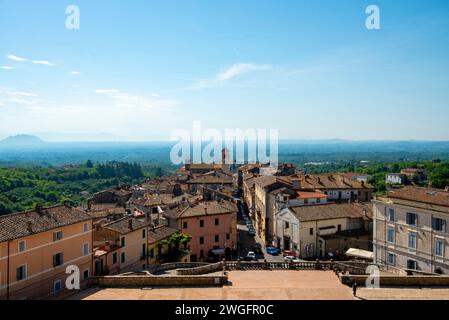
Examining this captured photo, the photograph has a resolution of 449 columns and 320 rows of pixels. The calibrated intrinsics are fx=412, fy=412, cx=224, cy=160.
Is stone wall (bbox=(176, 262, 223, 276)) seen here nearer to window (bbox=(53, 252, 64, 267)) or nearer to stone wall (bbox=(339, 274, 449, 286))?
window (bbox=(53, 252, 64, 267))

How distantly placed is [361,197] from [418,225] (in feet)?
105

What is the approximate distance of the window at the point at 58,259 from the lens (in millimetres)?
26812

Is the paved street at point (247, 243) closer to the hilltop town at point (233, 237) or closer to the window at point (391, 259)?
the hilltop town at point (233, 237)

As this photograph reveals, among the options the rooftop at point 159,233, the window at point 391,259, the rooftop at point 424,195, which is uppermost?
the rooftop at point 424,195

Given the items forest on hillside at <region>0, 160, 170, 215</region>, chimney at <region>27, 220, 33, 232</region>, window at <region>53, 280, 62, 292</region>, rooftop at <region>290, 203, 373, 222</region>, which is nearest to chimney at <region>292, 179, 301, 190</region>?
rooftop at <region>290, 203, 373, 222</region>

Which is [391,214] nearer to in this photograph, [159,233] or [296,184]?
[159,233]

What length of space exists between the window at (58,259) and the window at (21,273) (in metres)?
2.54

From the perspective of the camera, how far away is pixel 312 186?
63.6 metres

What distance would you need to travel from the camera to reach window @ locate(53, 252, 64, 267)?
88.0ft

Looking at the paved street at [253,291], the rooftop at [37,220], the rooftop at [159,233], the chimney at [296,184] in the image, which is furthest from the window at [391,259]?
the rooftop at [37,220]

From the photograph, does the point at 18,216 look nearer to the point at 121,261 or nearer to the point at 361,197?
the point at 121,261

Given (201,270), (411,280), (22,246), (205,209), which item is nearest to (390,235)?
(411,280)
